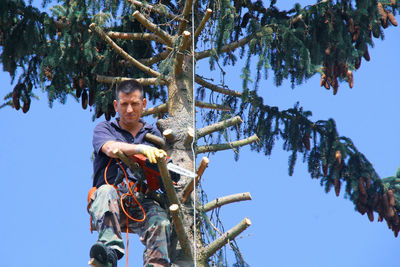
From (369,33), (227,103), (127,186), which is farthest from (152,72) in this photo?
(369,33)

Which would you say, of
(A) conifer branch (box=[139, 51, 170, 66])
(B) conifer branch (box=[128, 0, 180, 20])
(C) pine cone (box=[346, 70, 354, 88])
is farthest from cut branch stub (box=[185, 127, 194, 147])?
(C) pine cone (box=[346, 70, 354, 88])

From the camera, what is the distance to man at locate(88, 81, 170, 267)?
4.95 metres

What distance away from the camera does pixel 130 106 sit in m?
5.55

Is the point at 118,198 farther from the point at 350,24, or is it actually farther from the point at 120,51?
the point at 350,24

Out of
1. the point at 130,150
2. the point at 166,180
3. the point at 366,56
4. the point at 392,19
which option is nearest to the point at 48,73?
the point at 130,150

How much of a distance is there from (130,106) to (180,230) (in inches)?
41.9

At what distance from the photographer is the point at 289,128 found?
24.9ft

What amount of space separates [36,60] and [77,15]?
639 millimetres

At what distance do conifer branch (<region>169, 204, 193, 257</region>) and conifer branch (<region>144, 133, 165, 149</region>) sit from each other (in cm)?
83

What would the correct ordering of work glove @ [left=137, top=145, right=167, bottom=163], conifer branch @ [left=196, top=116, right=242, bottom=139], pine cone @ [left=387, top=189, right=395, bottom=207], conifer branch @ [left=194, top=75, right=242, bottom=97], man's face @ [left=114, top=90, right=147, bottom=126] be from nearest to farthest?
work glove @ [left=137, top=145, right=167, bottom=163] < man's face @ [left=114, top=90, right=147, bottom=126] < conifer branch @ [left=196, top=116, right=242, bottom=139] < conifer branch @ [left=194, top=75, right=242, bottom=97] < pine cone @ [left=387, top=189, right=395, bottom=207]

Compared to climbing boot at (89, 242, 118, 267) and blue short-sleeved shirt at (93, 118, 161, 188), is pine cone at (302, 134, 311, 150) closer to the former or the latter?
blue short-sleeved shirt at (93, 118, 161, 188)

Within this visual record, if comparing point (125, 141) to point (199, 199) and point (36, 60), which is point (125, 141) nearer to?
point (199, 199)

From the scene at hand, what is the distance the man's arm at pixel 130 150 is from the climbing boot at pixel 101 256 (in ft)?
2.28

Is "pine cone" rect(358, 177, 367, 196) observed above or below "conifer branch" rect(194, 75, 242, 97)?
below
